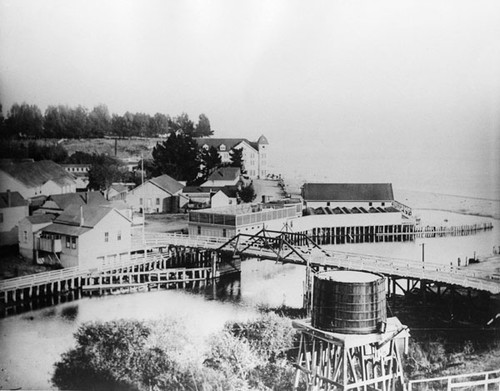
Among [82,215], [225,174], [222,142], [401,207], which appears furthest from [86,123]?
[401,207]

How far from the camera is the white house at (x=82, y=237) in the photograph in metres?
8.41

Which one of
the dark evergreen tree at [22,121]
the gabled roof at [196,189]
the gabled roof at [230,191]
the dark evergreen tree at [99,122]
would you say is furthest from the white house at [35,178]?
the gabled roof at [230,191]

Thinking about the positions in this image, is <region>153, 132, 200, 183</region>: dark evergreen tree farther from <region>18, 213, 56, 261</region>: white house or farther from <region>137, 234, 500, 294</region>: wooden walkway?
<region>18, 213, 56, 261</region>: white house

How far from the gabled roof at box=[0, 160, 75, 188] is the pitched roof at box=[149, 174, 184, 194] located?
114cm

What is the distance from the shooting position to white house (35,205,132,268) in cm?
841

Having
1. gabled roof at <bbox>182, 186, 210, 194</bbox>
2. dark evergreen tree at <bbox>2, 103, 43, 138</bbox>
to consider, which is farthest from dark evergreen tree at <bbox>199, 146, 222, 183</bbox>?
dark evergreen tree at <bbox>2, 103, 43, 138</bbox>

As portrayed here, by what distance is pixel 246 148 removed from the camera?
845cm

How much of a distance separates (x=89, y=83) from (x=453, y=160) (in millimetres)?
4892

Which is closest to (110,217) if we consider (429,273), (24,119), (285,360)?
(24,119)

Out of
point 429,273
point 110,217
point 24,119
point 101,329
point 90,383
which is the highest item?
point 24,119

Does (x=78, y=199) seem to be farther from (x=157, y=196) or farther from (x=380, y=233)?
(x=380, y=233)

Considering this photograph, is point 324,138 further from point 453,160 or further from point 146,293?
point 146,293

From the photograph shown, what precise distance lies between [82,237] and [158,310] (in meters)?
1.44

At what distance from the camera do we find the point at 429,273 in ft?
27.5
